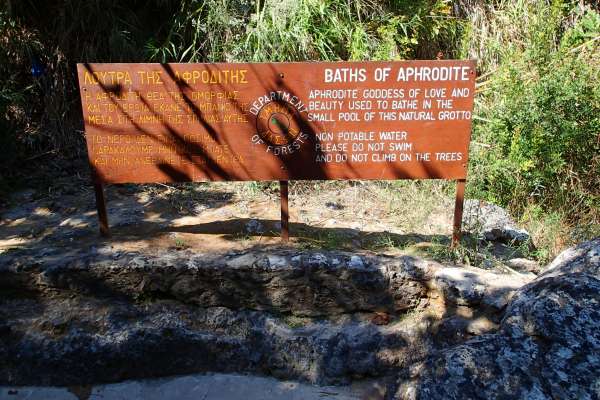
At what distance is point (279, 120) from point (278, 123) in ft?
0.07

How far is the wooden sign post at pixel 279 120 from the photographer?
11.6 feet

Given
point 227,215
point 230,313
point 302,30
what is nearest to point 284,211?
point 230,313

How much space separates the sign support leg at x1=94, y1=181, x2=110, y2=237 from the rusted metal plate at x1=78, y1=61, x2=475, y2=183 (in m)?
0.11

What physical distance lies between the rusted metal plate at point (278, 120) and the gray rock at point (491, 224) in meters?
0.77

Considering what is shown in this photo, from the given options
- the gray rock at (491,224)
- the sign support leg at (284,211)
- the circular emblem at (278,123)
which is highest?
the circular emblem at (278,123)

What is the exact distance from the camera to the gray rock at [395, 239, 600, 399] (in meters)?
2.16

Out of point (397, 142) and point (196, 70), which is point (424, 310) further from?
point (196, 70)

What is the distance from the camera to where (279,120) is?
11.9ft

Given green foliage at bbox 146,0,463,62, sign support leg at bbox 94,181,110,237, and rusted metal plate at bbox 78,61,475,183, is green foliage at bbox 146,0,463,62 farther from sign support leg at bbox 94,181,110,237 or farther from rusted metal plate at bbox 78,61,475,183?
sign support leg at bbox 94,181,110,237

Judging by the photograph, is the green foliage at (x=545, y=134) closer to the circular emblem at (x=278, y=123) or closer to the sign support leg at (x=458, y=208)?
the sign support leg at (x=458, y=208)

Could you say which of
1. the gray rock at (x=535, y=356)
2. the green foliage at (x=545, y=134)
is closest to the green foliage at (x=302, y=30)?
the green foliage at (x=545, y=134)

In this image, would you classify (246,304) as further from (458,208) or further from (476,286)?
(458,208)

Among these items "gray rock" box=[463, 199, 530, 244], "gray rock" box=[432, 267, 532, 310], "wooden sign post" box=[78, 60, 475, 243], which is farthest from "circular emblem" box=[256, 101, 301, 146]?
"gray rock" box=[463, 199, 530, 244]

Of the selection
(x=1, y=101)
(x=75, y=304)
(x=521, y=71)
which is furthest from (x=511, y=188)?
(x=1, y=101)
